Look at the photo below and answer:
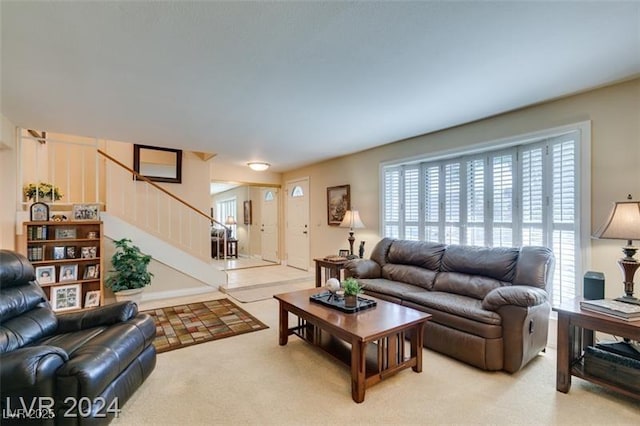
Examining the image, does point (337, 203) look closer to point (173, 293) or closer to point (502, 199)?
point (502, 199)

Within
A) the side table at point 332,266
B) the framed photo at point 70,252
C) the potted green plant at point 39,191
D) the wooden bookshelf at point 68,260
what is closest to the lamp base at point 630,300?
the side table at point 332,266

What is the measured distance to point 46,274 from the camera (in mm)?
3746

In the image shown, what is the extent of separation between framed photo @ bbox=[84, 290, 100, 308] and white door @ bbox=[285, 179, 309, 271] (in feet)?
12.2

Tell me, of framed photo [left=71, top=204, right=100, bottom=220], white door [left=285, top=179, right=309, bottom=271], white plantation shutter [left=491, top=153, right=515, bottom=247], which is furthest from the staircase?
white plantation shutter [left=491, top=153, right=515, bottom=247]

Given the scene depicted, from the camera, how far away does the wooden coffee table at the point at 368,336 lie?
2025 millimetres

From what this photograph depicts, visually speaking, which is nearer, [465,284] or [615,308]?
[615,308]

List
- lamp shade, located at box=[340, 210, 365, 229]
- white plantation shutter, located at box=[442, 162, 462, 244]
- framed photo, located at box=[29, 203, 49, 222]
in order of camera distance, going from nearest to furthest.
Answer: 1. framed photo, located at box=[29, 203, 49, 222]
2. white plantation shutter, located at box=[442, 162, 462, 244]
3. lamp shade, located at box=[340, 210, 365, 229]

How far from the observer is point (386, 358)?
2.28 m

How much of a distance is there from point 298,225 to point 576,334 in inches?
207

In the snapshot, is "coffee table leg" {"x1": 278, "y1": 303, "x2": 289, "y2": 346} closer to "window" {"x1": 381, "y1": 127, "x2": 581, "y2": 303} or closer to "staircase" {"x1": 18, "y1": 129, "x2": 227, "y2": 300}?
"window" {"x1": 381, "y1": 127, "x2": 581, "y2": 303}

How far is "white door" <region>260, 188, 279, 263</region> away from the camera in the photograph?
7750mm

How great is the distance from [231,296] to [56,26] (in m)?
3.80

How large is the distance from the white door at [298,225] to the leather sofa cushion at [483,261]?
365 cm

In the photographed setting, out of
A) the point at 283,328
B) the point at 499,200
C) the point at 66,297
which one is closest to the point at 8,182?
the point at 66,297
